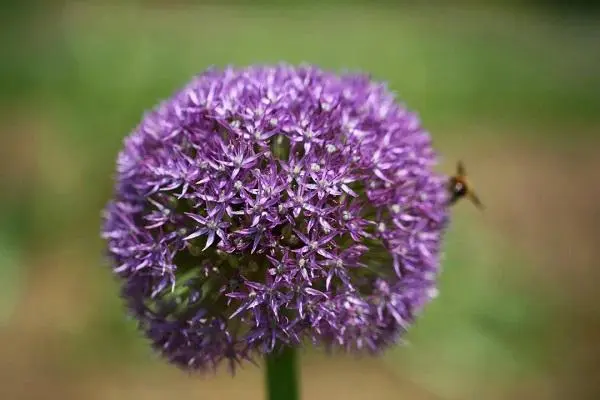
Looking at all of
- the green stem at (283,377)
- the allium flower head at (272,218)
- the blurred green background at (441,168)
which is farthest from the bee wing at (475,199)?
the blurred green background at (441,168)

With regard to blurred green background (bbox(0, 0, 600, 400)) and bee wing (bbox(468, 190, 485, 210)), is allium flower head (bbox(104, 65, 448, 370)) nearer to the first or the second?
bee wing (bbox(468, 190, 485, 210))

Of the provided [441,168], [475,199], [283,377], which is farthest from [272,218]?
[441,168]

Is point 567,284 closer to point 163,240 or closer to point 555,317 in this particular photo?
point 555,317

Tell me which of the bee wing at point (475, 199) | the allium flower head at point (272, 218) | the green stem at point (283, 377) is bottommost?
the green stem at point (283, 377)

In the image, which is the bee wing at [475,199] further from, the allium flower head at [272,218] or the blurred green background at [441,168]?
the blurred green background at [441,168]

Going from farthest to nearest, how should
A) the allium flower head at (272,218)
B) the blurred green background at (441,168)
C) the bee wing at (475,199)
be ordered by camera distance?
the blurred green background at (441,168), the bee wing at (475,199), the allium flower head at (272,218)

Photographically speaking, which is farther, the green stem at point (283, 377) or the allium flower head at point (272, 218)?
the green stem at point (283, 377)
